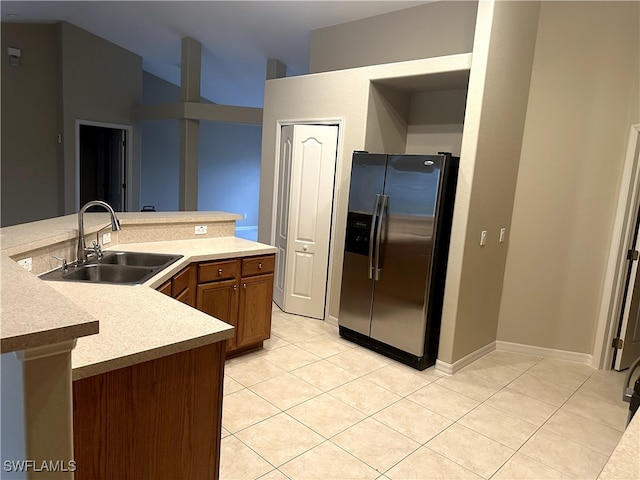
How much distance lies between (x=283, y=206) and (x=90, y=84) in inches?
186

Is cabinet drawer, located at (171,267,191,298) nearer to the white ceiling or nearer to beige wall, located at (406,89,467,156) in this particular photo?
beige wall, located at (406,89,467,156)

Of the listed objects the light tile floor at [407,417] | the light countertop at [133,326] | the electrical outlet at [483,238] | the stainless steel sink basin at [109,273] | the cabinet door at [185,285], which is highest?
the electrical outlet at [483,238]

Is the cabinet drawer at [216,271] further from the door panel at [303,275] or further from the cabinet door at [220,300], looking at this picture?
the door panel at [303,275]

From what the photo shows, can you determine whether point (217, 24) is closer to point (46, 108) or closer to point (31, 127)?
point (46, 108)

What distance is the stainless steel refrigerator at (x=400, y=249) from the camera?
3252 mm

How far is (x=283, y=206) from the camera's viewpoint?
4.55m

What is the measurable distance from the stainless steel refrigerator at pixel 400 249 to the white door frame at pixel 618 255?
4.62 feet

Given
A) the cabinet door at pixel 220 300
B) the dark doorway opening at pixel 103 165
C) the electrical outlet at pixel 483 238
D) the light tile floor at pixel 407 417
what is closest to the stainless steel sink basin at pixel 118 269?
the cabinet door at pixel 220 300

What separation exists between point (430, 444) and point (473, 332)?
139cm

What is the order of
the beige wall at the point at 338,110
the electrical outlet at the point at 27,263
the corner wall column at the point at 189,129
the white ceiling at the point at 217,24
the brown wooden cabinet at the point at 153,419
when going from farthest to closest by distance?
1. the corner wall column at the point at 189,129
2. the white ceiling at the point at 217,24
3. the beige wall at the point at 338,110
4. the electrical outlet at the point at 27,263
5. the brown wooden cabinet at the point at 153,419

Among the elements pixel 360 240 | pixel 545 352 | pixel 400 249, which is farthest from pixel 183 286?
pixel 545 352

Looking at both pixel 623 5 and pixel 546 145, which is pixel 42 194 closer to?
pixel 546 145

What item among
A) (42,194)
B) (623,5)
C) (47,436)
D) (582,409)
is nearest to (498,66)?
(623,5)

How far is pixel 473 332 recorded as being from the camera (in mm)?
3625
